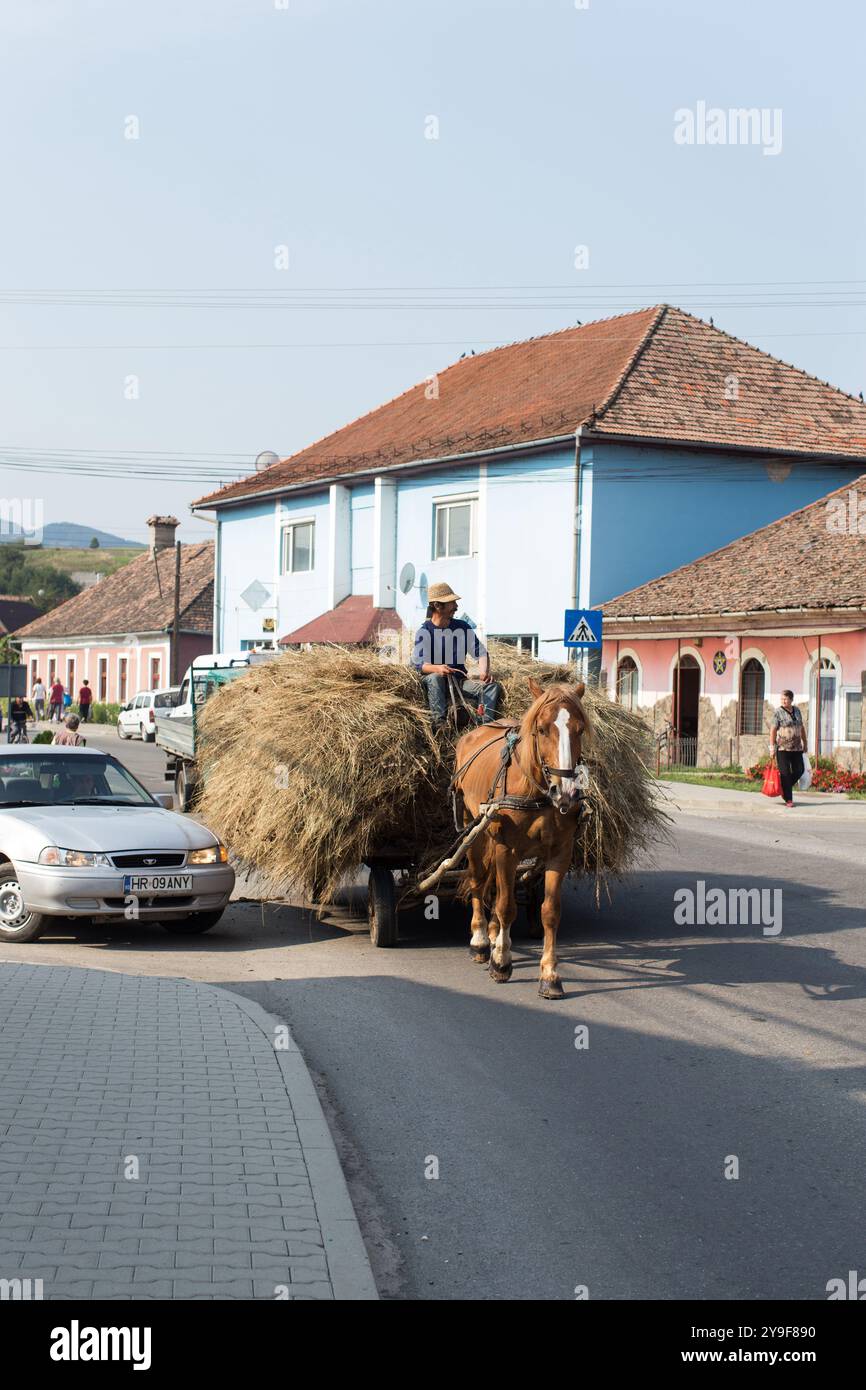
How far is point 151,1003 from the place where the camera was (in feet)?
28.4

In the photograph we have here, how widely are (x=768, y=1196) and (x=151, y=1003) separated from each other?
14.1ft

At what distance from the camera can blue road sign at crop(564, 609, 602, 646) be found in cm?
2744

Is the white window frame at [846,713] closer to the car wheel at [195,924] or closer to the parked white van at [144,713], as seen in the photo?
the car wheel at [195,924]

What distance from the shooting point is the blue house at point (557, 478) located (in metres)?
34.6

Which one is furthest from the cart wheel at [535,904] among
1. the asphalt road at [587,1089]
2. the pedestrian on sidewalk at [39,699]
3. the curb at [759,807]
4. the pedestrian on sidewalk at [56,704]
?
the pedestrian on sidewalk at [39,699]

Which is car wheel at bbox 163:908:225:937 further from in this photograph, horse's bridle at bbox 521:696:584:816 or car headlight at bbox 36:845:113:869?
horse's bridle at bbox 521:696:584:816

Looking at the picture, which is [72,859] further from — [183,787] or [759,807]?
[759,807]

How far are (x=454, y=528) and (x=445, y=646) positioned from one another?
27.4m

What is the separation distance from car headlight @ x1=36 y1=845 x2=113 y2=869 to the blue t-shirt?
9.06 feet

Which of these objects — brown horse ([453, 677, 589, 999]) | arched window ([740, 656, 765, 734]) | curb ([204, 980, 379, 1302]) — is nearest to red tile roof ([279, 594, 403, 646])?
arched window ([740, 656, 765, 734])

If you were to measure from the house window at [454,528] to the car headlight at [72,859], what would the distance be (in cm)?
2738

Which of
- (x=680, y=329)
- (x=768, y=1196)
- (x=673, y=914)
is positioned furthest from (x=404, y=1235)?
(x=680, y=329)

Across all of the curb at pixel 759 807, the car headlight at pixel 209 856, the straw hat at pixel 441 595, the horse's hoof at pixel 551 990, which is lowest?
the curb at pixel 759 807
